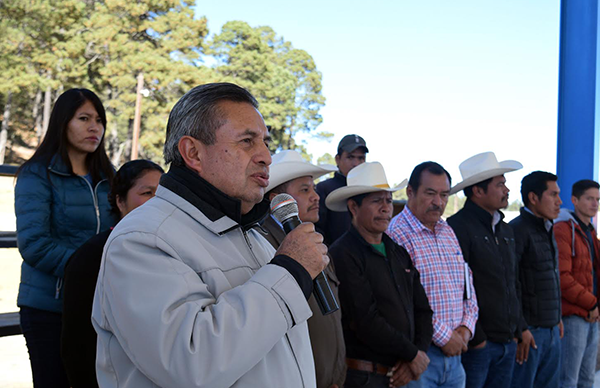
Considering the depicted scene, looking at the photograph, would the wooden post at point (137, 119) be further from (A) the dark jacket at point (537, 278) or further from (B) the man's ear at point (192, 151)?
(B) the man's ear at point (192, 151)

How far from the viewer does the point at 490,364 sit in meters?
4.20

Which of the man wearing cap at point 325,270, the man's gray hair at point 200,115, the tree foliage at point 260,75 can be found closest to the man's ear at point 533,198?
the man wearing cap at point 325,270

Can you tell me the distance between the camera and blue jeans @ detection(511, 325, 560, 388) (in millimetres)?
4641

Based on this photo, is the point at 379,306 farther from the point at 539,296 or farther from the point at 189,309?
the point at 189,309

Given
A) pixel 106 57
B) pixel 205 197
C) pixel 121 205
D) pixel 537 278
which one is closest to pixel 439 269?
pixel 537 278

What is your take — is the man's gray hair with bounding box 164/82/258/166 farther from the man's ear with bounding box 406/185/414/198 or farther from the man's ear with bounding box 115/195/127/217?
the man's ear with bounding box 406/185/414/198

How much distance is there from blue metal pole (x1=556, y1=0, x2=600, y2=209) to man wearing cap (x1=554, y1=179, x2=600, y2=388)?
1969 millimetres

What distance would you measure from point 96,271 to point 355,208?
1.90 metres

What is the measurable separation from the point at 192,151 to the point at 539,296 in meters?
3.99

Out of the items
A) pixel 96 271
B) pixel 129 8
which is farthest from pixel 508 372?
pixel 129 8

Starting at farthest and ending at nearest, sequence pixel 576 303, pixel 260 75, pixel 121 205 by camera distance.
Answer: pixel 260 75
pixel 576 303
pixel 121 205

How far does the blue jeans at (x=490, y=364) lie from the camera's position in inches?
159

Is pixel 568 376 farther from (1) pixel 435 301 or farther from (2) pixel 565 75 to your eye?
(2) pixel 565 75

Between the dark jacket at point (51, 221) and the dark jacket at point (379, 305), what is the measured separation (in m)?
1.38
